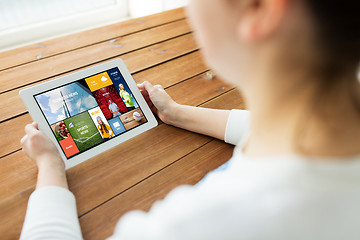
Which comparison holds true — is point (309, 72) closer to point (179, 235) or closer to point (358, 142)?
point (358, 142)

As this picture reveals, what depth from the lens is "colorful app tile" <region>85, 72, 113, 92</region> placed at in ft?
2.91

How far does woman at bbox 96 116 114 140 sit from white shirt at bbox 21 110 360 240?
47 cm

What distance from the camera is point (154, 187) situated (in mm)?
774

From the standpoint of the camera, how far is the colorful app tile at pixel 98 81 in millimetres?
887

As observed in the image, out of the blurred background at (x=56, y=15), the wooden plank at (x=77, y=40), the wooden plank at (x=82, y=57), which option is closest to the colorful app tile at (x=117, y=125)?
the wooden plank at (x=82, y=57)

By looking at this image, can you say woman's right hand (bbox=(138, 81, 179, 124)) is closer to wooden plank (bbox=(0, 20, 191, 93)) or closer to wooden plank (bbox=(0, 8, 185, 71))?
wooden plank (bbox=(0, 20, 191, 93))

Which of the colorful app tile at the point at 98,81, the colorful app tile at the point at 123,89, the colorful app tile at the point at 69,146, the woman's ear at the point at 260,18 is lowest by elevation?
the colorful app tile at the point at 69,146

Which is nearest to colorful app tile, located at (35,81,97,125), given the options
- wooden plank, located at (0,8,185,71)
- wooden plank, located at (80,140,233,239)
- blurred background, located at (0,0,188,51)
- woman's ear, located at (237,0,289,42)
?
wooden plank, located at (80,140,233,239)

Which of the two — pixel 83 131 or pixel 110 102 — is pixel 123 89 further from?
pixel 83 131

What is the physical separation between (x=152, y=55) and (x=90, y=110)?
49 centimetres

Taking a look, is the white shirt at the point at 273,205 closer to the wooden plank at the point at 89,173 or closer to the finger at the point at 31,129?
the wooden plank at the point at 89,173

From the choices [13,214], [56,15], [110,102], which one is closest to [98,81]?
[110,102]

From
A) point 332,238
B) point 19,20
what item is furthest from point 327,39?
point 19,20

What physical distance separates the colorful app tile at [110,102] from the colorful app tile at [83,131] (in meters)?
0.05
